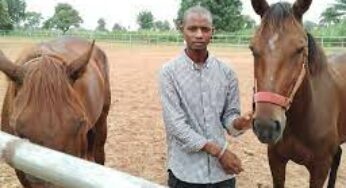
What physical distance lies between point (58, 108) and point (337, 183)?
3.92m

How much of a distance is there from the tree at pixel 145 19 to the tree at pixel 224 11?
34149 mm

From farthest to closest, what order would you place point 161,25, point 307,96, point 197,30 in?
point 161,25
point 307,96
point 197,30

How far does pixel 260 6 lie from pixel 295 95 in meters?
0.78

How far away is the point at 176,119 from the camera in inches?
112

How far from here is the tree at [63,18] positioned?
75938 mm

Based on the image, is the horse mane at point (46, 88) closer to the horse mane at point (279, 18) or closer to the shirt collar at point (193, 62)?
the shirt collar at point (193, 62)

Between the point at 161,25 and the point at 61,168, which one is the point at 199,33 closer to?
the point at 61,168

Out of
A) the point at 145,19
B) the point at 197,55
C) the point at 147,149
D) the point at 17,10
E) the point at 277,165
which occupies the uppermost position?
the point at 17,10

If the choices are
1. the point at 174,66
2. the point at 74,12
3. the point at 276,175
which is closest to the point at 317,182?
the point at 276,175

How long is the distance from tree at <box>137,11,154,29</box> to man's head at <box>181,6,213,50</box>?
75.7 metres

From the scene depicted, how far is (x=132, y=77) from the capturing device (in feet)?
49.2

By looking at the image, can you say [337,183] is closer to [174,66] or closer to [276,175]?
[276,175]

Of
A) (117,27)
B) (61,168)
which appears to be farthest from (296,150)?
(117,27)

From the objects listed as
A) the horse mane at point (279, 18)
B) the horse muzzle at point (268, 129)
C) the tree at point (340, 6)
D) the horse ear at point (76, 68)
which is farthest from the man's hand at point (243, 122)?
the tree at point (340, 6)
